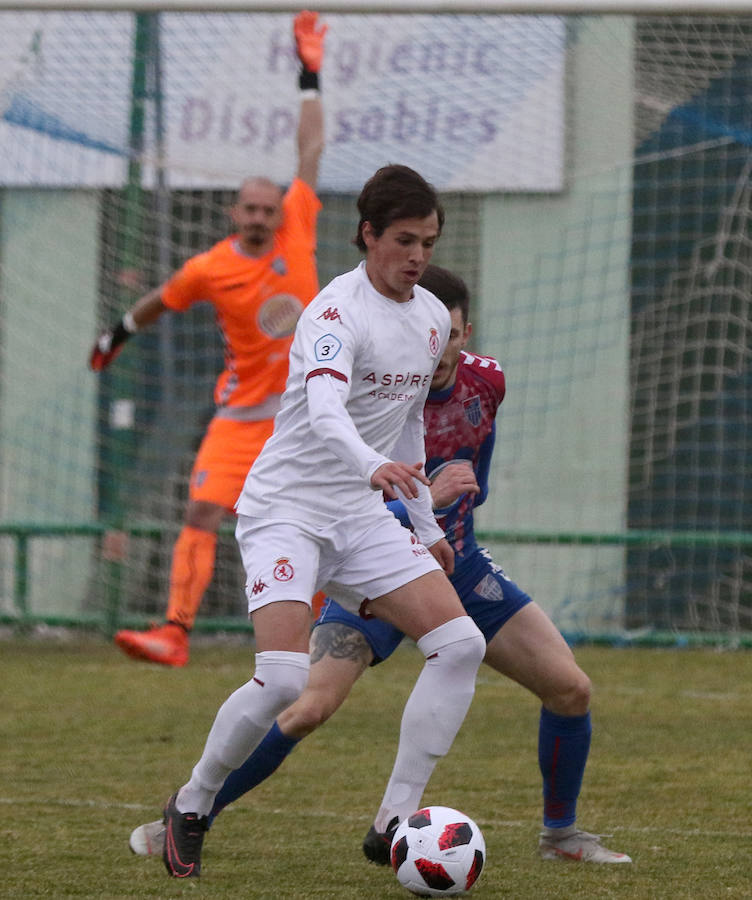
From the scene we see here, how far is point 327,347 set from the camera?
3986 mm

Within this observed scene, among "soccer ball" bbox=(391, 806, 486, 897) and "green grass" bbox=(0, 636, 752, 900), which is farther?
"green grass" bbox=(0, 636, 752, 900)

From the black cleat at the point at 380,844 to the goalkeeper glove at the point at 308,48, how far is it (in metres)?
4.10

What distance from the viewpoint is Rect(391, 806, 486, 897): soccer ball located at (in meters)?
3.90

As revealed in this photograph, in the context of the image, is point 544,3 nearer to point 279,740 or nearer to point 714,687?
point 714,687

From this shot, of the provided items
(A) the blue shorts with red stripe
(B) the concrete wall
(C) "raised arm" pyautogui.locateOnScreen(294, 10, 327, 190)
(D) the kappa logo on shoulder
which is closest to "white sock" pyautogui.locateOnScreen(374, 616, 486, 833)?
(A) the blue shorts with red stripe

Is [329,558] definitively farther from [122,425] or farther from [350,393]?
[122,425]

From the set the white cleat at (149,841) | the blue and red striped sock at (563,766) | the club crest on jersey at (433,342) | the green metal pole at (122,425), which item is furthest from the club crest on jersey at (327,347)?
the green metal pole at (122,425)

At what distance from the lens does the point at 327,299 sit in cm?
412

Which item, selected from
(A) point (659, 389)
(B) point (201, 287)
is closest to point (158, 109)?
(B) point (201, 287)

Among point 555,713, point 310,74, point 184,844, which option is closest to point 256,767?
point 184,844

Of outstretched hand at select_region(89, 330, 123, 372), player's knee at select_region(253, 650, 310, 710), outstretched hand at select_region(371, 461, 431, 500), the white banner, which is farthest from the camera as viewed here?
the white banner

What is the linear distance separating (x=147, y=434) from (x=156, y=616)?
118cm

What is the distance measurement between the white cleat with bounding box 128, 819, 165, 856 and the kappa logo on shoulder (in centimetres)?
149

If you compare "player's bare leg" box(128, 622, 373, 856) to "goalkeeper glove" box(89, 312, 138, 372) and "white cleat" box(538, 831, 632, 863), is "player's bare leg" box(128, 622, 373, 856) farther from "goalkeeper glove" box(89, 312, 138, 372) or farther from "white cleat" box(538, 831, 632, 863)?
"goalkeeper glove" box(89, 312, 138, 372)
